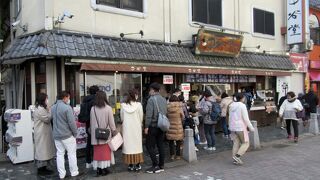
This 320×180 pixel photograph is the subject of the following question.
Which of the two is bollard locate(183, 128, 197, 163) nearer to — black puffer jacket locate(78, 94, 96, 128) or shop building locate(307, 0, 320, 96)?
black puffer jacket locate(78, 94, 96, 128)

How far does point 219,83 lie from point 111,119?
8.05 metres

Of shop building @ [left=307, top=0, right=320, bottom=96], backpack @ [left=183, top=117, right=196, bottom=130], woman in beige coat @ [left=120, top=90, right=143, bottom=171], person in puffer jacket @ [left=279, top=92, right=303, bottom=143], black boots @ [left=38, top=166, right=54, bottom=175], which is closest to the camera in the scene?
woman in beige coat @ [left=120, top=90, right=143, bottom=171]

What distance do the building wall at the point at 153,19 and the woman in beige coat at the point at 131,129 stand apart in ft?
10.9

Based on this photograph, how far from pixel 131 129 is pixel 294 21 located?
12.9m

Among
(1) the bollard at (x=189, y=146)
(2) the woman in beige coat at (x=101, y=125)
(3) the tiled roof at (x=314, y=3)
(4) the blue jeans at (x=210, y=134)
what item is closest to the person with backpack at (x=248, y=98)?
(4) the blue jeans at (x=210, y=134)

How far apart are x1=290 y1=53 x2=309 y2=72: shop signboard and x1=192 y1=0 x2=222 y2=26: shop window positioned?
6.34 meters

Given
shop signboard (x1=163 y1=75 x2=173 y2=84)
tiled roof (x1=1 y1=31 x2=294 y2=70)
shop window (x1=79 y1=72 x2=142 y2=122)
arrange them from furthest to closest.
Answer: shop signboard (x1=163 y1=75 x2=173 y2=84), shop window (x1=79 y1=72 x2=142 y2=122), tiled roof (x1=1 y1=31 x2=294 y2=70)

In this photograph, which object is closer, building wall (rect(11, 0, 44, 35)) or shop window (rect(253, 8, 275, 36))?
building wall (rect(11, 0, 44, 35))

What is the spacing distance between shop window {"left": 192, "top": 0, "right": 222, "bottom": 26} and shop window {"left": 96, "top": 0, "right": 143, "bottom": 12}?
2.70m

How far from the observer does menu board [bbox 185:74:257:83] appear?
1377cm

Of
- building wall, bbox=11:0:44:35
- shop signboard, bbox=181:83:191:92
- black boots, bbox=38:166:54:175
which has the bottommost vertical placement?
black boots, bbox=38:166:54:175

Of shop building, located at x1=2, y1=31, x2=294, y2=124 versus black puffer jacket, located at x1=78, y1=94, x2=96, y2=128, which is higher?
shop building, located at x1=2, y1=31, x2=294, y2=124

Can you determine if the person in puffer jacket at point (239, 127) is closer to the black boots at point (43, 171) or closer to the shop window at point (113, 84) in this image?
the shop window at point (113, 84)

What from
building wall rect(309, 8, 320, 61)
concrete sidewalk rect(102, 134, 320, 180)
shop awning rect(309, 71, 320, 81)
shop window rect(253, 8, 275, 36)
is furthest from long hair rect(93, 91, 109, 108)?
shop awning rect(309, 71, 320, 81)
